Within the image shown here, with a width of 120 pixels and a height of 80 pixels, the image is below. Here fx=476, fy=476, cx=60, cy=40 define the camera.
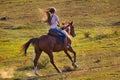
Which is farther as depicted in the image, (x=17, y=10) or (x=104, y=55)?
(x=17, y=10)

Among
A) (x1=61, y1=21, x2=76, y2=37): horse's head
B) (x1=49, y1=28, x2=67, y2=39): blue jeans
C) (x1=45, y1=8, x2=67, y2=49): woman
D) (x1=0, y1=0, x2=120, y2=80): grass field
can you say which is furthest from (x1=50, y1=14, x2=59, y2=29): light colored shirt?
(x1=0, y1=0, x2=120, y2=80): grass field

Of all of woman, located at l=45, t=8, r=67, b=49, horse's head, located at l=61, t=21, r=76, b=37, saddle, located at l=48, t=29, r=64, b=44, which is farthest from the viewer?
horse's head, located at l=61, t=21, r=76, b=37

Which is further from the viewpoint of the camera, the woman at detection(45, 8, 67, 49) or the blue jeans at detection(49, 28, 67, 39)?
the blue jeans at detection(49, 28, 67, 39)

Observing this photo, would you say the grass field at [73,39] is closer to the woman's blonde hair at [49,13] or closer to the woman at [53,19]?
the woman at [53,19]

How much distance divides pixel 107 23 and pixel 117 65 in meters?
18.9

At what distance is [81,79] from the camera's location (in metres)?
17.4

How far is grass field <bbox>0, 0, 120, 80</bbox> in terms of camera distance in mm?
19656

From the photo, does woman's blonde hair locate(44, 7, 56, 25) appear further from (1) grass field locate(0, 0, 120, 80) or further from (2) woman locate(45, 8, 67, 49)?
(1) grass field locate(0, 0, 120, 80)

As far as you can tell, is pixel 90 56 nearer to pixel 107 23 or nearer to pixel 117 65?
pixel 117 65

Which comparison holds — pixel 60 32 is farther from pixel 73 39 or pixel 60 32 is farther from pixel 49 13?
pixel 73 39

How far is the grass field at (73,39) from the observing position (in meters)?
19.7

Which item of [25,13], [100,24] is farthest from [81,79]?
[25,13]

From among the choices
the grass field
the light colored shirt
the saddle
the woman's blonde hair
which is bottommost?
the grass field

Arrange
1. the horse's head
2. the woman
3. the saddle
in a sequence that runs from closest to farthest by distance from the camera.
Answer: the woman, the saddle, the horse's head
